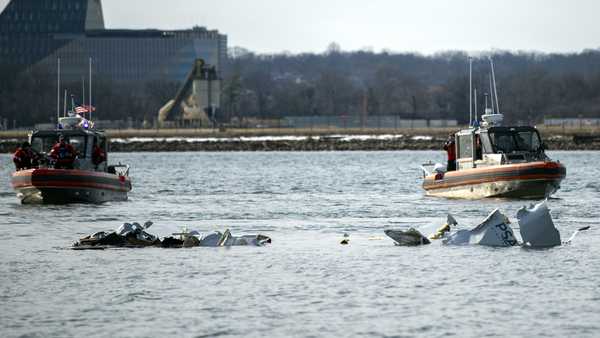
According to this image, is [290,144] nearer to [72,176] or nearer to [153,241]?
[72,176]

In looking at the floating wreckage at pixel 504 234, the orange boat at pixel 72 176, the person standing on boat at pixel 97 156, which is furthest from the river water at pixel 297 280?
the person standing on boat at pixel 97 156

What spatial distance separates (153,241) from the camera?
34344 mm

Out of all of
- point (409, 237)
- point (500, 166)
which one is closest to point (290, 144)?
point (500, 166)

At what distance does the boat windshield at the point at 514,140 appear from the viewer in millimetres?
49188

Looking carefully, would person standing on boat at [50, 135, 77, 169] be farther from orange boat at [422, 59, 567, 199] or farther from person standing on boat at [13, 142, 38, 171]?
orange boat at [422, 59, 567, 199]

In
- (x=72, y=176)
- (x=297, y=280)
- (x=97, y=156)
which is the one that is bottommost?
(x=297, y=280)

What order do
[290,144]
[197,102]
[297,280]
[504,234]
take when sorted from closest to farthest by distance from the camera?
[297,280], [504,234], [290,144], [197,102]

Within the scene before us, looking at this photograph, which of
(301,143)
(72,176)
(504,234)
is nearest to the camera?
(504,234)

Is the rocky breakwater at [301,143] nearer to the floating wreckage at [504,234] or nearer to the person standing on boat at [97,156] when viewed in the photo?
the person standing on boat at [97,156]

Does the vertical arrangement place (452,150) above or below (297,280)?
above

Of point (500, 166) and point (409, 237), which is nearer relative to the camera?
point (409, 237)

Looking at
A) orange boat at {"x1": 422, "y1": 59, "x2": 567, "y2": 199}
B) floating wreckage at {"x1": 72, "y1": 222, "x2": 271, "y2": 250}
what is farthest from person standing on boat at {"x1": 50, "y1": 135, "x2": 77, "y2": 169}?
floating wreckage at {"x1": 72, "y1": 222, "x2": 271, "y2": 250}

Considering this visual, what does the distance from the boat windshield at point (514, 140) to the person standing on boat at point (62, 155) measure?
14.0 metres

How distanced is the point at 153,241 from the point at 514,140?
18586mm
